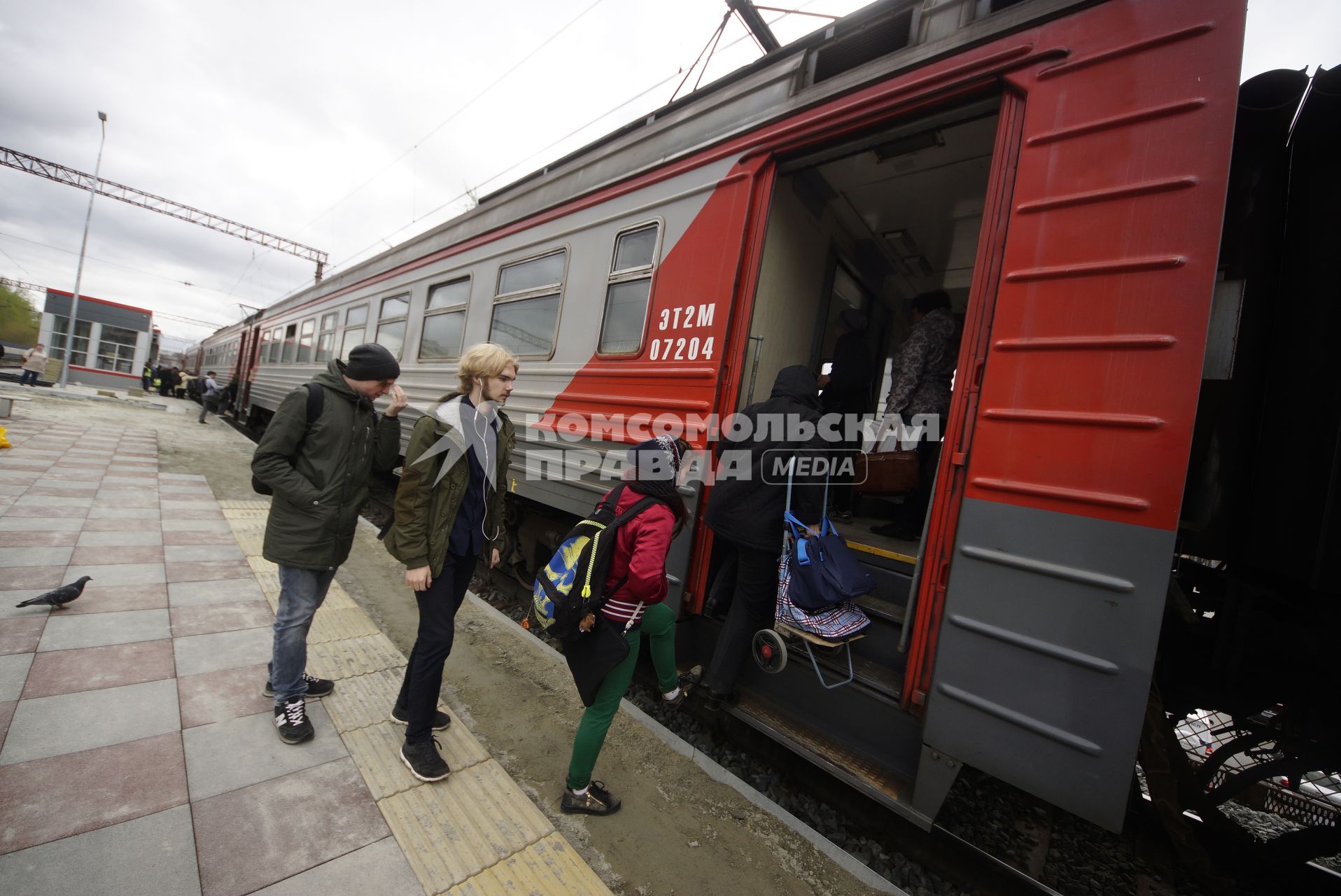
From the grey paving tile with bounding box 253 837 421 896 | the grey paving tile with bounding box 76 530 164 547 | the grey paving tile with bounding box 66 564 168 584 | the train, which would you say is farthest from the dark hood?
the grey paving tile with bounding box 76 530 164 547

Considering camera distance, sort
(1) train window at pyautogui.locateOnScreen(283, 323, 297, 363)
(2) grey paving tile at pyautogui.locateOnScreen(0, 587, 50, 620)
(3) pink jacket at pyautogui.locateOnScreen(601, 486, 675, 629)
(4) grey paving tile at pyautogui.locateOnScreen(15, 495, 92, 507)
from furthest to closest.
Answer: (1) train window at pyautogui.locateOnScreen(283, 323, 297, 363), (4) grey paving tile at pyautogui.locateOnScreen(15, 495, 92, 507), (2) grey paving tile at pyautogui.locateOnScreen(0, 587, 50, 620), (3) pink jacket at pyautogui.locateOnScreen(601, 486, 675, 629)

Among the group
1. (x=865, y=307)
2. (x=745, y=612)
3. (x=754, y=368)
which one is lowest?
(x=745, y=612)

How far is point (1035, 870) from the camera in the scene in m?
2.15

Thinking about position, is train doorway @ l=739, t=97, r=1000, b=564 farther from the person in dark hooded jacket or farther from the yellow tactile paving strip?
the yellow tactile paving strip

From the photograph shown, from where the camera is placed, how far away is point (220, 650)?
2691 millimetres

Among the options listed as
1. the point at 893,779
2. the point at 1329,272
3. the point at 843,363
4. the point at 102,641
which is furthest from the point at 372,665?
the point at 1329,272

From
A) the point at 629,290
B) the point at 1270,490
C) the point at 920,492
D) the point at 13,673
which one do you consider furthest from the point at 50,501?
the point at 1270,490

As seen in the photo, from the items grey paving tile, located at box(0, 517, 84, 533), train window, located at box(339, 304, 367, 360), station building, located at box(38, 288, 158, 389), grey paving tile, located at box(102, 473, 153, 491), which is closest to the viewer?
grey paving tile, located at box(0, 517, 84, 533)

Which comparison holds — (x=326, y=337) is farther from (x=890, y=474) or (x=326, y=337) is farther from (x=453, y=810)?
(x=890, y=474)

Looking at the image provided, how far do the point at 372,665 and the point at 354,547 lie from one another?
2202mm

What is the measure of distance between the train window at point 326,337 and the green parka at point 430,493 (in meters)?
7.53

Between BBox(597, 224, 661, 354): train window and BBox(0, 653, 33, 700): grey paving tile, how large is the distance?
117 inches

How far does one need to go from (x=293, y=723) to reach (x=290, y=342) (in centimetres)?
1119

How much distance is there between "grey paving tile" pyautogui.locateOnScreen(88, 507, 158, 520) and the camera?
14.4ft
